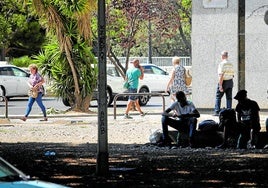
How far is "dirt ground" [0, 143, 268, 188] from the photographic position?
484 inches

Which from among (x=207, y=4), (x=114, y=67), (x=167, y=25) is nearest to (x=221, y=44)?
(x=207, y=4)

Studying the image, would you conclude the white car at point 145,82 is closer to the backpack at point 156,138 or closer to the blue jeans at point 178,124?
the backpack at point 156,138

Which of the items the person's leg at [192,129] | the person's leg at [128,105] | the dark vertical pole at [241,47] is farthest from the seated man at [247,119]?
the dark vertical pole at [241,47]

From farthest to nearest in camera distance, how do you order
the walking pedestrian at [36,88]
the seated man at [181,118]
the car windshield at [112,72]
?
the car windshield at [112,72]
the walking pedestrian at [36,88]
the seated man at [181,118]

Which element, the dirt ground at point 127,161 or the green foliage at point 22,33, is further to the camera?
the green foliage at point 22,33

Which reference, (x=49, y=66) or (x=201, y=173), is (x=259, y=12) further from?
(x=201, y=173)

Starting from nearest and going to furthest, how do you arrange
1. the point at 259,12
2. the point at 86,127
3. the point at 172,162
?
1. the point at 172,162
2. the point at 86,127
3. the point at 259,12

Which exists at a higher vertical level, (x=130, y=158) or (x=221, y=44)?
(x=221, y=44)

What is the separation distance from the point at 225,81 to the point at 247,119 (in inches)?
306

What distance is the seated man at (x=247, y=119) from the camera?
1736 cm

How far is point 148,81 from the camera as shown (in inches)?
1547

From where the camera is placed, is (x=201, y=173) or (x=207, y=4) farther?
(x=207, y=4)

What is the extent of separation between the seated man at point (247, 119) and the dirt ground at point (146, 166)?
47 centimetres

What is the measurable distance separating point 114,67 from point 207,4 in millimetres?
11732
